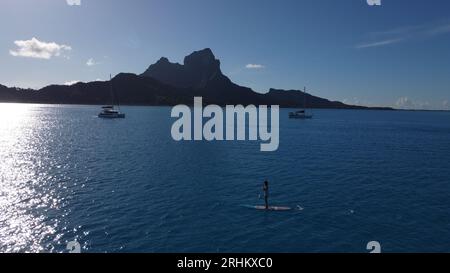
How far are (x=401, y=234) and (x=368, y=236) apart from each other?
3739 millimetres

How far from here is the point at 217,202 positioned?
43938mm

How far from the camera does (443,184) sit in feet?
183

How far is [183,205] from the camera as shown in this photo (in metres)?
42.3

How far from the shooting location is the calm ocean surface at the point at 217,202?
1268 inches

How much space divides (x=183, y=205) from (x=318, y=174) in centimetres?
2959

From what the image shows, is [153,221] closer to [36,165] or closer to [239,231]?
[239,231]

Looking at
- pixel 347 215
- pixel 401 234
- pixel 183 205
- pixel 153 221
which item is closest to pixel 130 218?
pixel 153 221

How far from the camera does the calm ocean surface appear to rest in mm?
32219

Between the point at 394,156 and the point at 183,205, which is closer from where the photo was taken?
the point at 183,205

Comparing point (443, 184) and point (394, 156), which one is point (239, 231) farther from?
point (394, 156)
